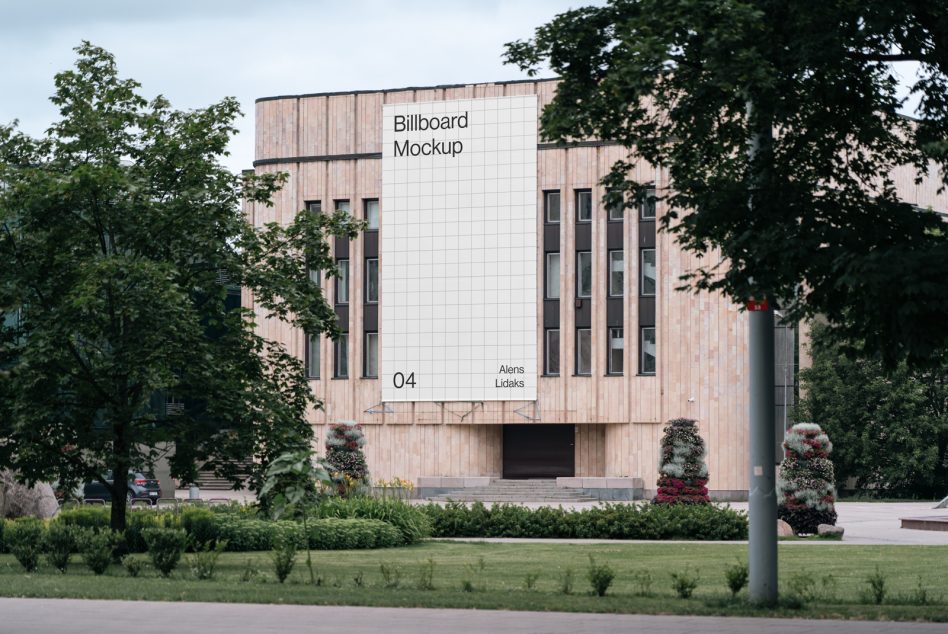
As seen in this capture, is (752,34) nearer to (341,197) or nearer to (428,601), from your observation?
(428,601)

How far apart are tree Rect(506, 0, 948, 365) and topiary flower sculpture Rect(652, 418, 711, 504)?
23972 millimetres

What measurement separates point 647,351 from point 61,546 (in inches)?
1628

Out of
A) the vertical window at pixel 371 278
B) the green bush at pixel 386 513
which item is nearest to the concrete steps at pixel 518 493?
the vertical window at pixel 371 278

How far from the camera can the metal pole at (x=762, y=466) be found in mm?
15820

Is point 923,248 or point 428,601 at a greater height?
point 923,248

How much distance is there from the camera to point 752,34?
14.1m

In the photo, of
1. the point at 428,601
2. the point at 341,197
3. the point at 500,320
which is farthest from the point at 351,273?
the point at 428,601

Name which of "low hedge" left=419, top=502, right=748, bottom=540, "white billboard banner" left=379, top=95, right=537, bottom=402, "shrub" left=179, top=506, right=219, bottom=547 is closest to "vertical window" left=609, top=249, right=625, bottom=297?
"white billboard banner" left=379, top=95, right=537, bottom=402

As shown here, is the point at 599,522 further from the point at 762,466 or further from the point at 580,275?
the point at 580,275

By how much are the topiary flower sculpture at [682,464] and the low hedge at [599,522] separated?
4735mm

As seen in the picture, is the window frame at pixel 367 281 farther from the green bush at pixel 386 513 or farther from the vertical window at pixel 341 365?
the green bush at pixel 386 513

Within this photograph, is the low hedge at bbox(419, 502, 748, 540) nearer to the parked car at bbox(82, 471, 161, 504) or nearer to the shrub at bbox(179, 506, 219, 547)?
the shrub at bbox(179, 506, 219, 547)

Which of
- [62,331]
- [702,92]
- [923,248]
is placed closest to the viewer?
[923,248]

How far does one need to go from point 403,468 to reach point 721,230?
49768 millimetres
